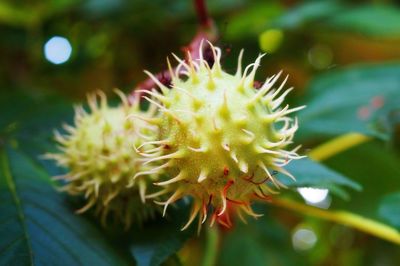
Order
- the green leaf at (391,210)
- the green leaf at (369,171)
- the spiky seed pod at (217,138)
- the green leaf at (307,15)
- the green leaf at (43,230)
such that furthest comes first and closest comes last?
the green leaf at (307,15) < the green leaf at (369,171) < the green leaf at (391,210) < the green leaf at (43,230) < the spiky seed pod at (217,138)

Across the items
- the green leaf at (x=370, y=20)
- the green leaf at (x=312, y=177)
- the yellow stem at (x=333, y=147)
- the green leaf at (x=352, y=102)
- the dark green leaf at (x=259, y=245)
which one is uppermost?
the green leaf at (x=370, y=20)

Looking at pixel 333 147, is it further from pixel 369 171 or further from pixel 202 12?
pixel 202 12

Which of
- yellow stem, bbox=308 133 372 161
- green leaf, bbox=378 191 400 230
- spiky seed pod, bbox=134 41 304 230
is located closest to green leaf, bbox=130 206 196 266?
spiky seed pod, bbox=134 41 304 230

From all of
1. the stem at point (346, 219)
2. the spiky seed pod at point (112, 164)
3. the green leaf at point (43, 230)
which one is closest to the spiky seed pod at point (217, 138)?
the spiky seed pod at point (112, 164)

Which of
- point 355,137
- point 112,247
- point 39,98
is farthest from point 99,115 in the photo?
point 355,137

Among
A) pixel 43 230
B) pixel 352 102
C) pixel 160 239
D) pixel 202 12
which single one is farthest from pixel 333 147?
pixel 43 230

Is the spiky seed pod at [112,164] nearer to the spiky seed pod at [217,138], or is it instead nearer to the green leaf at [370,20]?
the spiky seed pod at [217,138]
